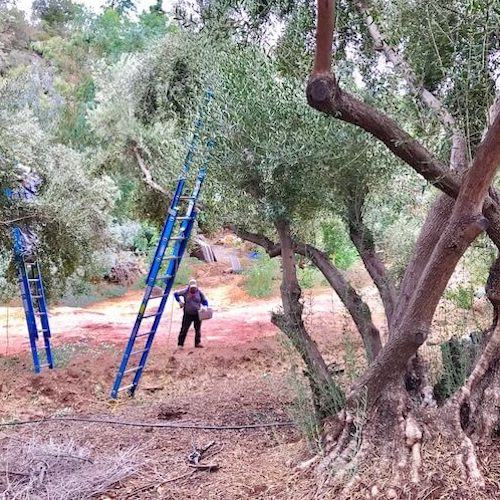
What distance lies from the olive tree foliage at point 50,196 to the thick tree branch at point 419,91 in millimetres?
5474

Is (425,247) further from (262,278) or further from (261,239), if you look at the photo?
(262,278)

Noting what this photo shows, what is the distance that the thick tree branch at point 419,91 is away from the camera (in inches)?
148

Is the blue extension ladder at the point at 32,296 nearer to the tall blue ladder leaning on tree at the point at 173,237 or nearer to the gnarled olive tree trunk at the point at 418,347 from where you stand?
the tall blue ladder leaning on tree at the point at 173,237

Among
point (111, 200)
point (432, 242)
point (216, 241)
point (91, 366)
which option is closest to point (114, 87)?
point (111, 200)

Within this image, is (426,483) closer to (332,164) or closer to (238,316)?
(332,164)

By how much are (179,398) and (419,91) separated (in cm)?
485

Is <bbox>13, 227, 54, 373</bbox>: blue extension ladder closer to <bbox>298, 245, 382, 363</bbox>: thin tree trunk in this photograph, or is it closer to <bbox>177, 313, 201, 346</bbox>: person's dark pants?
<bbox>177, 313, 201, 346</bbox>: person's dark pants

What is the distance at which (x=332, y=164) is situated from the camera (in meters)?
4.70

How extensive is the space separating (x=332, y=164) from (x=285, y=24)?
1083 millimetres

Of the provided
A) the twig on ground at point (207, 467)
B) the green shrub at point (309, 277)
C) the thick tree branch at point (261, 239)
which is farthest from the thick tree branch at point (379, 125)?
the green shrub at point (309, 277)

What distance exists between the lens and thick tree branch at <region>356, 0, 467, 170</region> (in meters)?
3.77

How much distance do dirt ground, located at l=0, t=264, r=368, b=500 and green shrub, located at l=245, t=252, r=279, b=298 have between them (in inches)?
104

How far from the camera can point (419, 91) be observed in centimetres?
408

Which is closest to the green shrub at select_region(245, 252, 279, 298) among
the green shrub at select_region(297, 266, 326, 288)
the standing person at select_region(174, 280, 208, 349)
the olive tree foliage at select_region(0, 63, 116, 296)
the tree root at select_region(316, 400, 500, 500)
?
the green shrub at select_region(297, 266, 326, 288)
